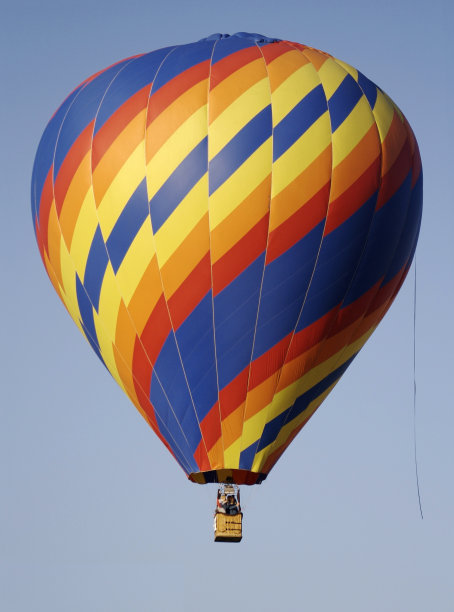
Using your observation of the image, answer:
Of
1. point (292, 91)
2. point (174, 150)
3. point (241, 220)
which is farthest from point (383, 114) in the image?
point (174, 150)

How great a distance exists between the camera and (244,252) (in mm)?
29109

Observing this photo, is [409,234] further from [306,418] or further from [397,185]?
[306,418]

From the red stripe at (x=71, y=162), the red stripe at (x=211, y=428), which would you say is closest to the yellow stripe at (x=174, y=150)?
the red stripe at (x=71, y=162)

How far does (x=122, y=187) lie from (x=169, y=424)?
10.1ft

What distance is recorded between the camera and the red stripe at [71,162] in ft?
98.8

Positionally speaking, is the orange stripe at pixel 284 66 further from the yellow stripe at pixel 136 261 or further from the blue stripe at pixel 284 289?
the yellow stripe at pixel 136 261

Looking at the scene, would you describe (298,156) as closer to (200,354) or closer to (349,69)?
(349,69)

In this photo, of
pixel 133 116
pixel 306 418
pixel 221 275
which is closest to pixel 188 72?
pixel 133 116

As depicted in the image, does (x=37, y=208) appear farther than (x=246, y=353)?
Yes

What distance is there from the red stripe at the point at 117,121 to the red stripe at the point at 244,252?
7.17ft

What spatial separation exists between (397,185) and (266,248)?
2.16 metres

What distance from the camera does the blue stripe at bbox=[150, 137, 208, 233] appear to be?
95.7 ft

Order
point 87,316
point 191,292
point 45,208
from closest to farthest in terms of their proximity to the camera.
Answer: point 191,292, point 87,316, point 45,208

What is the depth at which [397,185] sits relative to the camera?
30.2 metres
